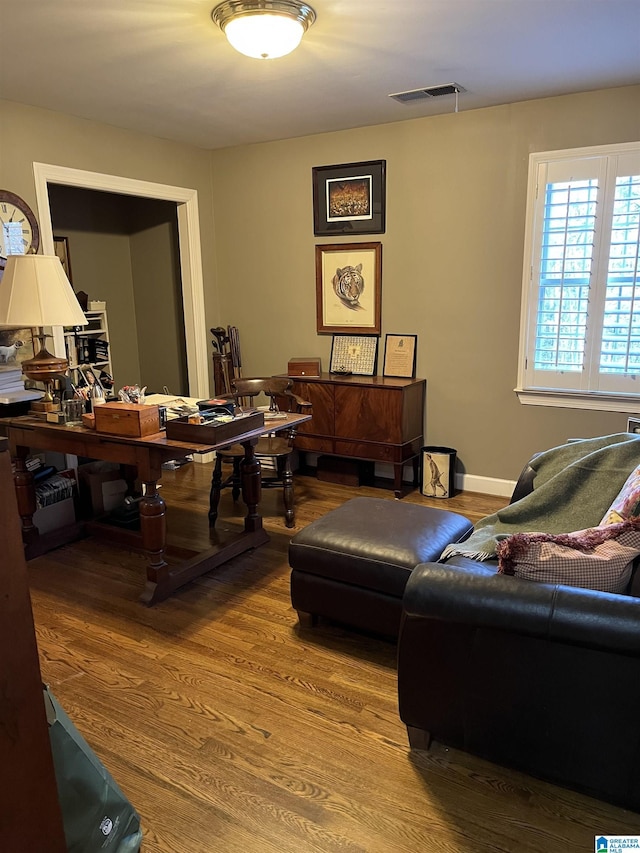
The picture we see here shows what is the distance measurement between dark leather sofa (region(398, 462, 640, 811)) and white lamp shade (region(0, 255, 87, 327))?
225 cm

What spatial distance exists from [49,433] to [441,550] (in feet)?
6.62

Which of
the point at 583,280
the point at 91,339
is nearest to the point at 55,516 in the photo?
the point at 91,339

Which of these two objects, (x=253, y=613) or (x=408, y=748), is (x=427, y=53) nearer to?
(x=253, y=613)

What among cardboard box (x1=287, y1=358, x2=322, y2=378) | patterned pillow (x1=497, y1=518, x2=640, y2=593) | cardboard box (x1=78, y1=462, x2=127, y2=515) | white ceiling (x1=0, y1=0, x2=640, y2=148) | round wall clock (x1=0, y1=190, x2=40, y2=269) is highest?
white ceiling (x1=0, y1=0, x2=640, y2=148)

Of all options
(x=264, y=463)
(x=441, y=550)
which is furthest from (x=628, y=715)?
(x=264, y=463)

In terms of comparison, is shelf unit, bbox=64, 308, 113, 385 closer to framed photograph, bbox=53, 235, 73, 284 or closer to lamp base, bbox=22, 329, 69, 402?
framed photograph, bbox=53, 235, 73, 284

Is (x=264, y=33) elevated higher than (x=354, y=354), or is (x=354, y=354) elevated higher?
(x=264, y=33)

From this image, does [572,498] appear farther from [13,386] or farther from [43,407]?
[13,386]

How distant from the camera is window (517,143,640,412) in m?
3.57

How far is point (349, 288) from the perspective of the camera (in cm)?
459

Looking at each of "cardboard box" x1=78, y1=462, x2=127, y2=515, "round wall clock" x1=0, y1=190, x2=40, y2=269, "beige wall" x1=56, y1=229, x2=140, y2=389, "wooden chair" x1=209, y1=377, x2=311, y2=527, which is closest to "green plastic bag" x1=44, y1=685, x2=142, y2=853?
"wooden chair" x1=209, y1=377, x2=311, y2=527

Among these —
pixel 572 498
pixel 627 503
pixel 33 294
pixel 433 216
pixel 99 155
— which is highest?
pixel 99 155

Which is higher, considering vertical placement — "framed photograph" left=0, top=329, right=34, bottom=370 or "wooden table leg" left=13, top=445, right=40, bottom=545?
Result: "framed photograph" left=0, top=329, right=34, bottom=370

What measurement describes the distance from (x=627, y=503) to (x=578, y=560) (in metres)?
0.35
